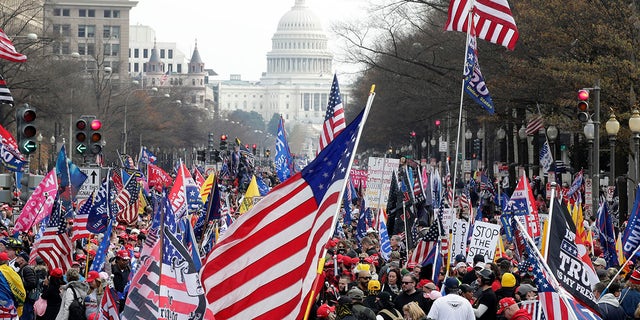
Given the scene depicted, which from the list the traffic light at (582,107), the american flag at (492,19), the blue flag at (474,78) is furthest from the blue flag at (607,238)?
the traffic light at (582,107)

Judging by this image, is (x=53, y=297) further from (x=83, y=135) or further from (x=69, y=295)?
(x=83, y=135)

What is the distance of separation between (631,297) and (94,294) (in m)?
5.21

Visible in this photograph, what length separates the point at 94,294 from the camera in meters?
15.4

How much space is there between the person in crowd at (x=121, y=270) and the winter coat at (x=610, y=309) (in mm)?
6199

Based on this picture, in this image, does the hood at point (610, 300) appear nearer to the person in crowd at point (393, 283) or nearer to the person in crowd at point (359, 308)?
the person in crowd at point (359, 308)

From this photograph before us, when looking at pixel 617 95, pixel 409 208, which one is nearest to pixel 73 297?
pixel 409 208

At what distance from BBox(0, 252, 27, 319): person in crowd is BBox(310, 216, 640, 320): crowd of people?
10.1ft

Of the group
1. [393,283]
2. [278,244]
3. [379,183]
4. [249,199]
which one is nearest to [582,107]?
[379,183]

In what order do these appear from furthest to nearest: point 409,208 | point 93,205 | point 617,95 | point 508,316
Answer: point 617,95 → point 409,208 → point 93,205 → point 508,316

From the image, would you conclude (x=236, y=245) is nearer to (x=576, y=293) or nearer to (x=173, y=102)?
(x=576, y=293)

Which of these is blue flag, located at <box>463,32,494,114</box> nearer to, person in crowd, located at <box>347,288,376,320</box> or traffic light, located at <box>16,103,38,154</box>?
traffic light, located at <box>16,103,38,154</box>

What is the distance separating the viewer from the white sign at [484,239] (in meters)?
18.2

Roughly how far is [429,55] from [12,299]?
38.5 meters

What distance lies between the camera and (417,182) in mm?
28781
